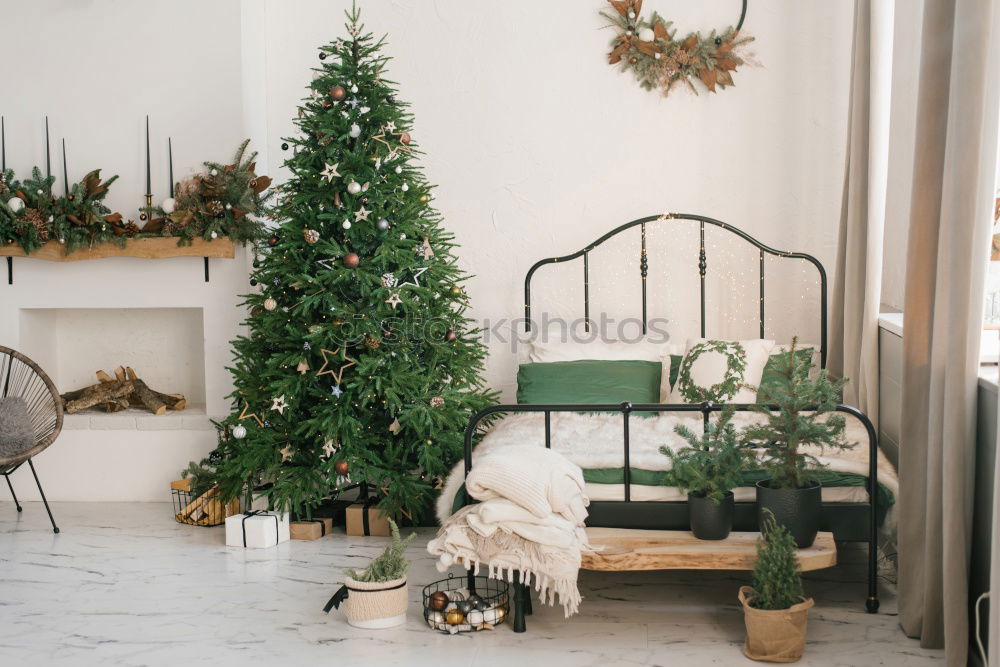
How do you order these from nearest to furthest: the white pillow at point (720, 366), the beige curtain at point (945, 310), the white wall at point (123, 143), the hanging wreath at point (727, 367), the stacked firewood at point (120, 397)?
the beige curtain at point (945, 310), the hanging wreath at point (727, 367), the white pillow at point (720, 366), the white wall at point (123, 143), the stacked firewood at point (120, 397)

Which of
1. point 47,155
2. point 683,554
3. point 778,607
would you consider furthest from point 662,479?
point 47,155

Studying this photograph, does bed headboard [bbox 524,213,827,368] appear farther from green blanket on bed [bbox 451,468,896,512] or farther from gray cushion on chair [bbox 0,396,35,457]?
gray cushion on chair [bbox 0,396,35,457]

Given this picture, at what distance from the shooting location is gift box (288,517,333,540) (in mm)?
3967

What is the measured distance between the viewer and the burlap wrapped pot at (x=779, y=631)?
8.59ft

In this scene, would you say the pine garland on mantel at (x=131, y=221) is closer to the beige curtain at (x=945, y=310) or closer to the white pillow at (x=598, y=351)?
the white pillow at (x=598, y=351)

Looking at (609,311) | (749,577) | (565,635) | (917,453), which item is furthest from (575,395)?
(917,453)

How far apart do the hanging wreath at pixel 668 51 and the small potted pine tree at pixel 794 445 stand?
2013 millimetres

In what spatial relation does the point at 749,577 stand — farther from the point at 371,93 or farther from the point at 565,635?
the point at 371,93

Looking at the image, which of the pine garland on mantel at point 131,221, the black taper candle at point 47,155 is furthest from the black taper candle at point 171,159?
the black taper candle at point 47,155

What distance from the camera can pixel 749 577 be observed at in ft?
11.0

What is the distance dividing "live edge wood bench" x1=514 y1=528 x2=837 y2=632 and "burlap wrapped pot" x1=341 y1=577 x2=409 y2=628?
38cm

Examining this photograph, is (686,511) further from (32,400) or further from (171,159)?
(32,400)

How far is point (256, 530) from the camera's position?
3.84m

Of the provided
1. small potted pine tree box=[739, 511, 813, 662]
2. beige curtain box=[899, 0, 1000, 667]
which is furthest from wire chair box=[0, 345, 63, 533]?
beige curtain box=[899, 0, 1000, 667]
